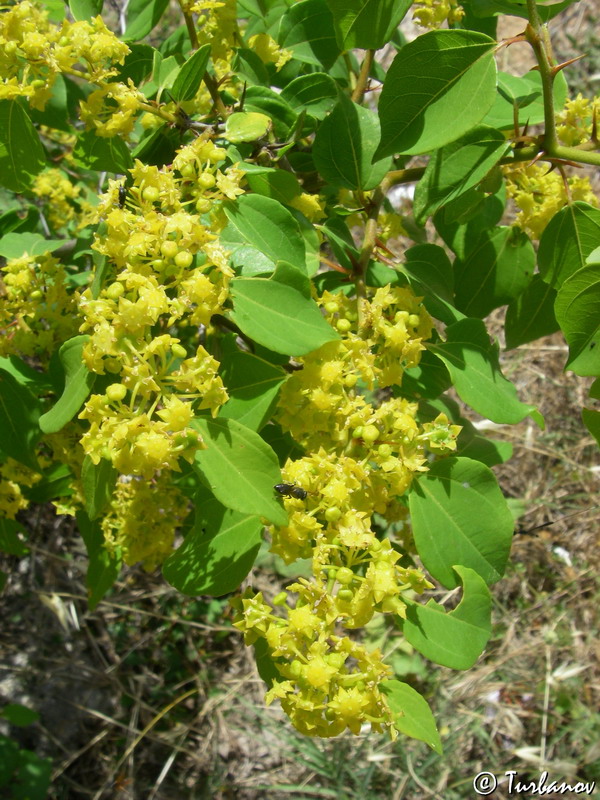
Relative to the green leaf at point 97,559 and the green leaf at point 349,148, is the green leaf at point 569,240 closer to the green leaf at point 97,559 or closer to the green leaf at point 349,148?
the green leaf at point 349,148

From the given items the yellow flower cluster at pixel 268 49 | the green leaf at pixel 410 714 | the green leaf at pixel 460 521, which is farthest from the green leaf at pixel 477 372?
the yellow flower cluster at pixel 268 49

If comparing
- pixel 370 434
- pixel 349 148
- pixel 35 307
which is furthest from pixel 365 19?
pixel 35 307

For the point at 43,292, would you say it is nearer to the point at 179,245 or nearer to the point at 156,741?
the point at 179,245

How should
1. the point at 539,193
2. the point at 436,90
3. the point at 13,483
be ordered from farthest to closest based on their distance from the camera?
the point at 13,483, the point at 539,193, the point at 436,90

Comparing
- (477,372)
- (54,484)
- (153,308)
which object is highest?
(153,308)

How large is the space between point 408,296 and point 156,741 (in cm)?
354

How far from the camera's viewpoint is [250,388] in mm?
1672

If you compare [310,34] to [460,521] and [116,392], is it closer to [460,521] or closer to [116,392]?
[116,392]

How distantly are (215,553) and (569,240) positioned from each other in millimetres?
1220

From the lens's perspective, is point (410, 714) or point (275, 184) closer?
point (410, 714)

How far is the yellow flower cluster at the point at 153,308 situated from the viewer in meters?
1.36

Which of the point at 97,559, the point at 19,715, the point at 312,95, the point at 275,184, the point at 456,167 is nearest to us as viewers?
Result: the point at 456,167

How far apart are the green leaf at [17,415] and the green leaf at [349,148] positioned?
1.11 meters

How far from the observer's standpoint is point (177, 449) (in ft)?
4.44
